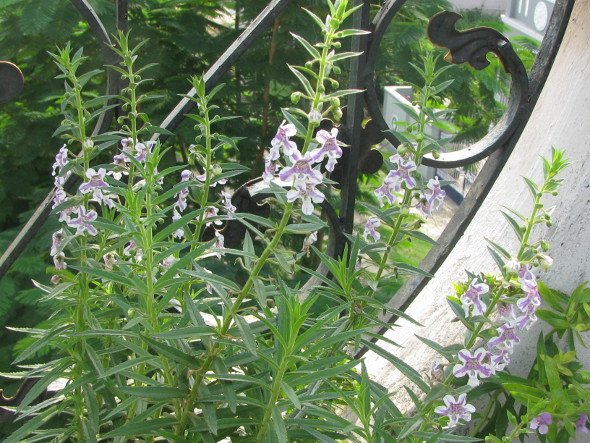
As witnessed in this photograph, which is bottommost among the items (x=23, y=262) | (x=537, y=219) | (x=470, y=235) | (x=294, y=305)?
(x=23, y=262)

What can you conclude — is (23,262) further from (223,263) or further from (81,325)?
(81,325)

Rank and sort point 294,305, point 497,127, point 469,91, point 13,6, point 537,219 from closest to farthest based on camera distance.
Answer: point 294,305
point 537,219
point 497,127
point 13,6
point 469,91

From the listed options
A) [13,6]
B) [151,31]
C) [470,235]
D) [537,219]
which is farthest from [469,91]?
[537,219]

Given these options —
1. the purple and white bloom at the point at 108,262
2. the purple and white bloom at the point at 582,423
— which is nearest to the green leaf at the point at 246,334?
the purple and white bloom at the point at 108,262

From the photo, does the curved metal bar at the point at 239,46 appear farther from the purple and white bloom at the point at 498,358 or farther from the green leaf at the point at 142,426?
the purple and white bloom at the point at 498,358

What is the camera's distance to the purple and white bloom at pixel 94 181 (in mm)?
1312

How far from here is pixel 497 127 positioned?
5.70 ft

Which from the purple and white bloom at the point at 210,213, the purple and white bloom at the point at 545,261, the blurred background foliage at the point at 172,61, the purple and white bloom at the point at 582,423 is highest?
the purple and white bloom at the point at 545,261

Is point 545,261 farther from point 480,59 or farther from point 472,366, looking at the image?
point 480,59

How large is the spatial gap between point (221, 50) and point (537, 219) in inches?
89.0

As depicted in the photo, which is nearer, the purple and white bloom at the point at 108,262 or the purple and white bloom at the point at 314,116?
the purple and white bloom at the point at 314,116

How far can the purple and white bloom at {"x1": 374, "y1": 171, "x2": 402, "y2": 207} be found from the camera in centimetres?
131

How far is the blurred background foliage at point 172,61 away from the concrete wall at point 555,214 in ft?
5.11

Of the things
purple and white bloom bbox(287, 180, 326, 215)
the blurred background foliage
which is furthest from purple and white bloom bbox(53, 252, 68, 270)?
the blurred background foliage
